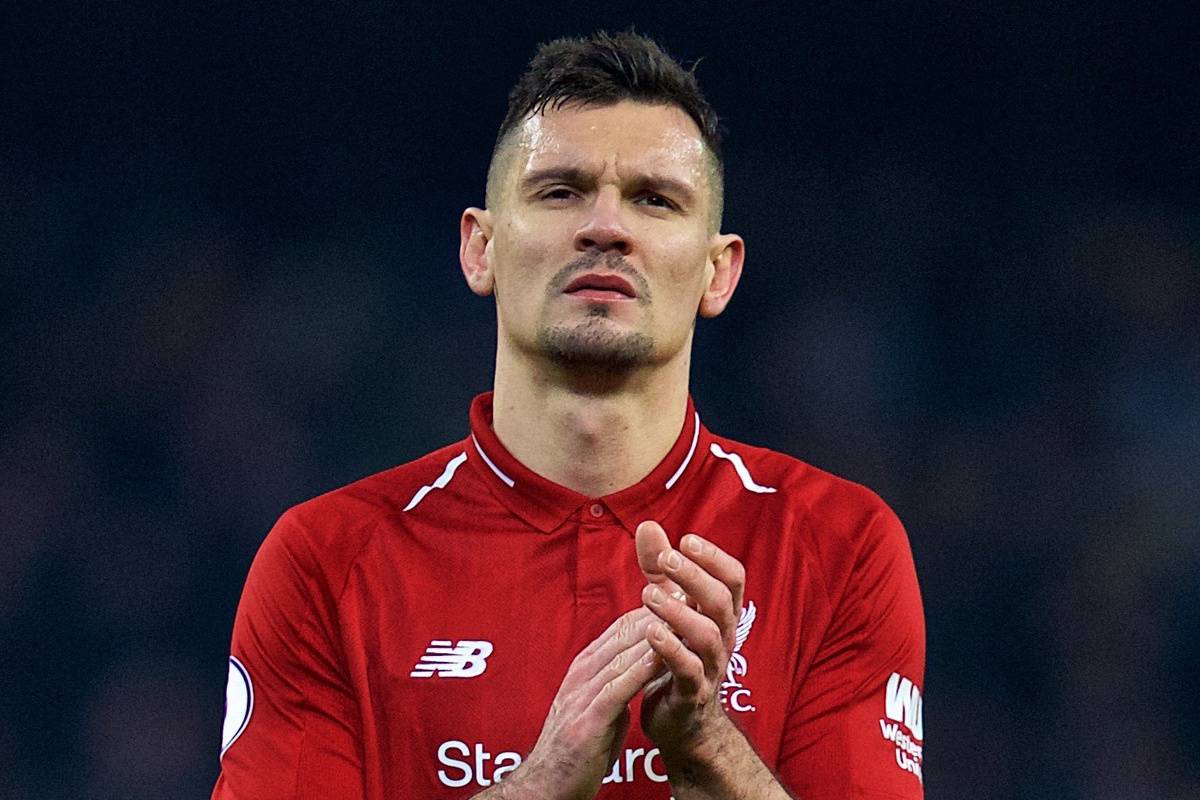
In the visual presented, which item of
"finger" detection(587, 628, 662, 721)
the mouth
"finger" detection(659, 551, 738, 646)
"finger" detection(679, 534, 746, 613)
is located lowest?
"finger" detection(587, 628, 662, 721)

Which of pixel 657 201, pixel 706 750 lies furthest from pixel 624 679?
pixel 657 201

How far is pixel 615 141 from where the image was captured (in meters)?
2.44

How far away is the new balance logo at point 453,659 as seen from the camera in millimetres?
2291

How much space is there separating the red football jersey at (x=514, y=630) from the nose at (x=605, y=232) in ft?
1.12

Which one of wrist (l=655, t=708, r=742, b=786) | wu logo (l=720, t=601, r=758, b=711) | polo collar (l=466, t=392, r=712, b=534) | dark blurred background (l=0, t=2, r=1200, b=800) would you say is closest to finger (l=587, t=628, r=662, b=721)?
wrist (l=655, t=708, r=742, b=786)

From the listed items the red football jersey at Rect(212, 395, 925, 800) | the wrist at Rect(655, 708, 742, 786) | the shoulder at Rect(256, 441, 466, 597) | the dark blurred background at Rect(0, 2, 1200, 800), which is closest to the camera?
the wrist at Rect(655, 708, 742, 786)

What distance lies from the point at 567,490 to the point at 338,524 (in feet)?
1.17

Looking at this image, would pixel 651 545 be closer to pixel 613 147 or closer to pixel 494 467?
pixel 494 467

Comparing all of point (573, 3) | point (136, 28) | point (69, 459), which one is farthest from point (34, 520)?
point (573, 3)

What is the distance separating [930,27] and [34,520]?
3132 mm

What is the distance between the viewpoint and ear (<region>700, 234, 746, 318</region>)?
8.46 feet

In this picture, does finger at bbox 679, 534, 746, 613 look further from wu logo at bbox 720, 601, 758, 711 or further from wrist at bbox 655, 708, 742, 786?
wu logo at bbox 720, 601, 758, 711

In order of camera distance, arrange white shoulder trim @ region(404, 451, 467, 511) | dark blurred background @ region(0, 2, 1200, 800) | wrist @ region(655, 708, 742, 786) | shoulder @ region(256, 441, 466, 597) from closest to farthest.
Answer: wrist @ region(655, 708, 742, 786)
shoulder @ region(256, 441, 466, 597)
white shoulder trim @ region(404, 451, 467, 511)
dark blurred background @ region(0, 2, 1200, 800)

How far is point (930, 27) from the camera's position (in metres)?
5.07
